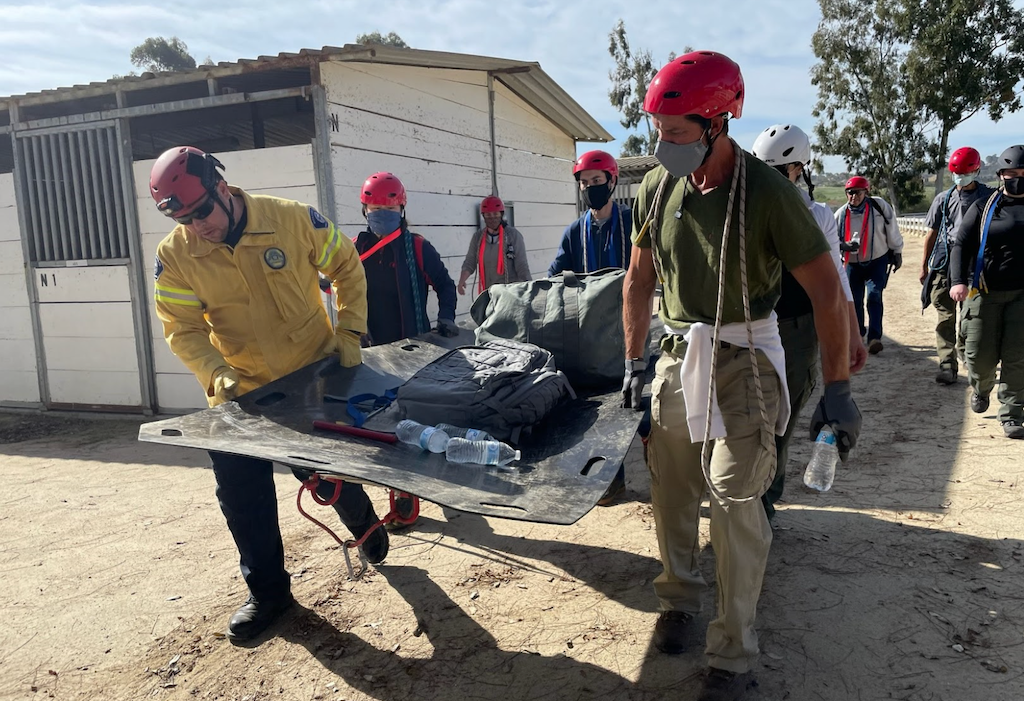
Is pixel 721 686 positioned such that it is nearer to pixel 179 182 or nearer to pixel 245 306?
pixel 245 306

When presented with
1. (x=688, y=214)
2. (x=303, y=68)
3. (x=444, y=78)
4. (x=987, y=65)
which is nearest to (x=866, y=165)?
(x=987, y=65)

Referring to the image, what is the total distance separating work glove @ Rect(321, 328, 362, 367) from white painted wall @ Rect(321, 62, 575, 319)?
274 centimetres

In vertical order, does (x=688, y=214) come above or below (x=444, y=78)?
below

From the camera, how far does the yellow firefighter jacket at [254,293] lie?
9.32ft

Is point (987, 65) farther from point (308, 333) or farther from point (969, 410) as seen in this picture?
point (308, 333)

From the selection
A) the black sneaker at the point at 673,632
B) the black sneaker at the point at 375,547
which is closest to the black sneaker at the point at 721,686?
the black sneaker at the point at 673,632

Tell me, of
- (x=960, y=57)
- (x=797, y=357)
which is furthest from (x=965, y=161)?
(x=960, y=57)

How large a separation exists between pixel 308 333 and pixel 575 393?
1.22 metres

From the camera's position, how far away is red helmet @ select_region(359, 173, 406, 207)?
4.23m

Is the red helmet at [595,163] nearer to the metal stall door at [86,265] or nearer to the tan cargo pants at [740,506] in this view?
the tan cargo pants at [740,506]

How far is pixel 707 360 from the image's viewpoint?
217cm

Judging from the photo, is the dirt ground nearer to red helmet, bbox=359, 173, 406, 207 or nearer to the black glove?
the black glove

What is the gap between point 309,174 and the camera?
5.69 metres

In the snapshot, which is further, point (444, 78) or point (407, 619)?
point (444, 78)
